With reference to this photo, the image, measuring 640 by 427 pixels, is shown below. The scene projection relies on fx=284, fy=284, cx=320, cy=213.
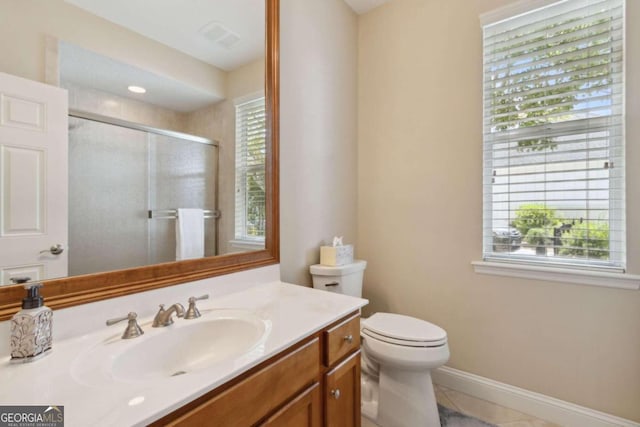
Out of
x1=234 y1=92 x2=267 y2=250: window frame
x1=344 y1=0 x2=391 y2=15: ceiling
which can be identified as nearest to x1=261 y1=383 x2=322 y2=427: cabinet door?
x1=234 y1=92 x2=267 y2=250: window frame

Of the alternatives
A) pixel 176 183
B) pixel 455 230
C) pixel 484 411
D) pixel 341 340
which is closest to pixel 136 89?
pixel 176 183

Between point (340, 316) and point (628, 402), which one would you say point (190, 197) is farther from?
point (628, 402)

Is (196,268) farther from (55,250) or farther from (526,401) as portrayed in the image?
(526,401)

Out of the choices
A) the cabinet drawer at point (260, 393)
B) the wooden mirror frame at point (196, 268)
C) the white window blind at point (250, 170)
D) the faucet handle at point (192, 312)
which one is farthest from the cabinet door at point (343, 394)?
the white window blind at point (250, 170)

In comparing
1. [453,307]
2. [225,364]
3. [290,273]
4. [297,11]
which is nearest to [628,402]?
[453,307]

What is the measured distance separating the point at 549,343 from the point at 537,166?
38.5 inches

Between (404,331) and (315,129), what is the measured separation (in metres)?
1.28

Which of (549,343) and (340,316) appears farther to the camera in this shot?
(549,343)

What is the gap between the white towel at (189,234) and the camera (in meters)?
1.10

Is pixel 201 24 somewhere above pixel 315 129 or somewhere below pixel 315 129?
above

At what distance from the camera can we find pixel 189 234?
1.14 m

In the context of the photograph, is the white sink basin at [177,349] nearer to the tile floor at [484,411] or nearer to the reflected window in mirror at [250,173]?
the reflected window in mirror at [250,173]

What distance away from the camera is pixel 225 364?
685mm

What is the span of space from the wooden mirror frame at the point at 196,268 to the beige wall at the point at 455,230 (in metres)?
0.92
